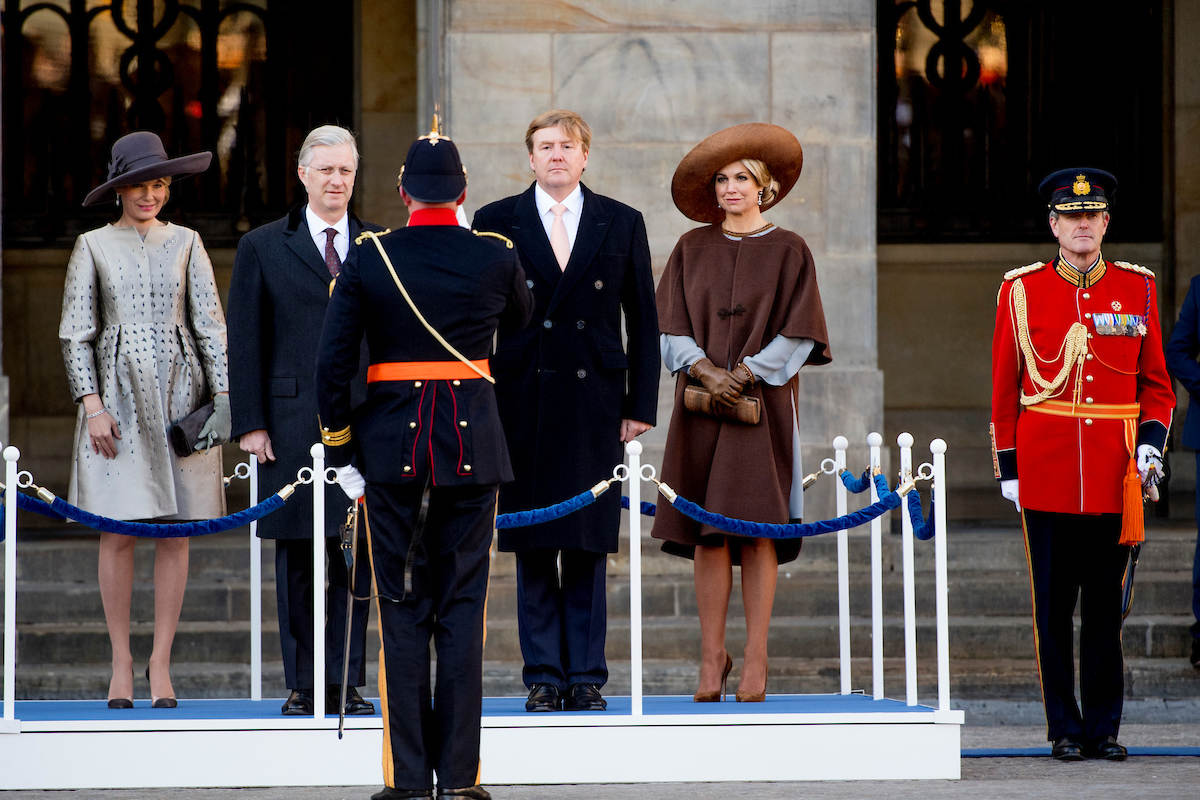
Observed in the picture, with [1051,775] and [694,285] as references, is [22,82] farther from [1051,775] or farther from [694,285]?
[1051,775]

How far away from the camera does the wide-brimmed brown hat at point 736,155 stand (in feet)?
23.3

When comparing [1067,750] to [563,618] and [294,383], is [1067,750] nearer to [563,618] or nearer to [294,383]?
[563,618]

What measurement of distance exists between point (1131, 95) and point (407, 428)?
29.4 ft

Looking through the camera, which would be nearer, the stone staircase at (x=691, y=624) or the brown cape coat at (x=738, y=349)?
the brown cape coat at (x=738, y=349)

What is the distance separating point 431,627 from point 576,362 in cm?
139

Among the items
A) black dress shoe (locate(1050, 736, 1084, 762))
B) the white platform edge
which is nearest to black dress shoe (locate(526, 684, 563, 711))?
the white platform edge

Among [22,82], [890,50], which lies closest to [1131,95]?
[890,50]

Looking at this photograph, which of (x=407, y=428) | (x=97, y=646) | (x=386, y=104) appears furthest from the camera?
(x=386, y=104)

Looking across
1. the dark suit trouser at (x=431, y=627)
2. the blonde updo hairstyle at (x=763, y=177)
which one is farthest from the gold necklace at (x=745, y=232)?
the dark suit trouser at (x=431, y=627)

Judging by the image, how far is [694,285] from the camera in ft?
23.4

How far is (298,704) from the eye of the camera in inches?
261

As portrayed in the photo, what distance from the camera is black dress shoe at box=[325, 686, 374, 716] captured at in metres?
6.63

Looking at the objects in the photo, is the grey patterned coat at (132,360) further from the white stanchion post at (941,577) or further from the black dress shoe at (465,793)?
the white stanchion post at (941,577)

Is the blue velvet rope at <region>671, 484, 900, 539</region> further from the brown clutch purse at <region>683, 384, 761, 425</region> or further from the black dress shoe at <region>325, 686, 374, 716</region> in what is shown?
the black dress shoe at <region>325, 686, 374, 716</region>
